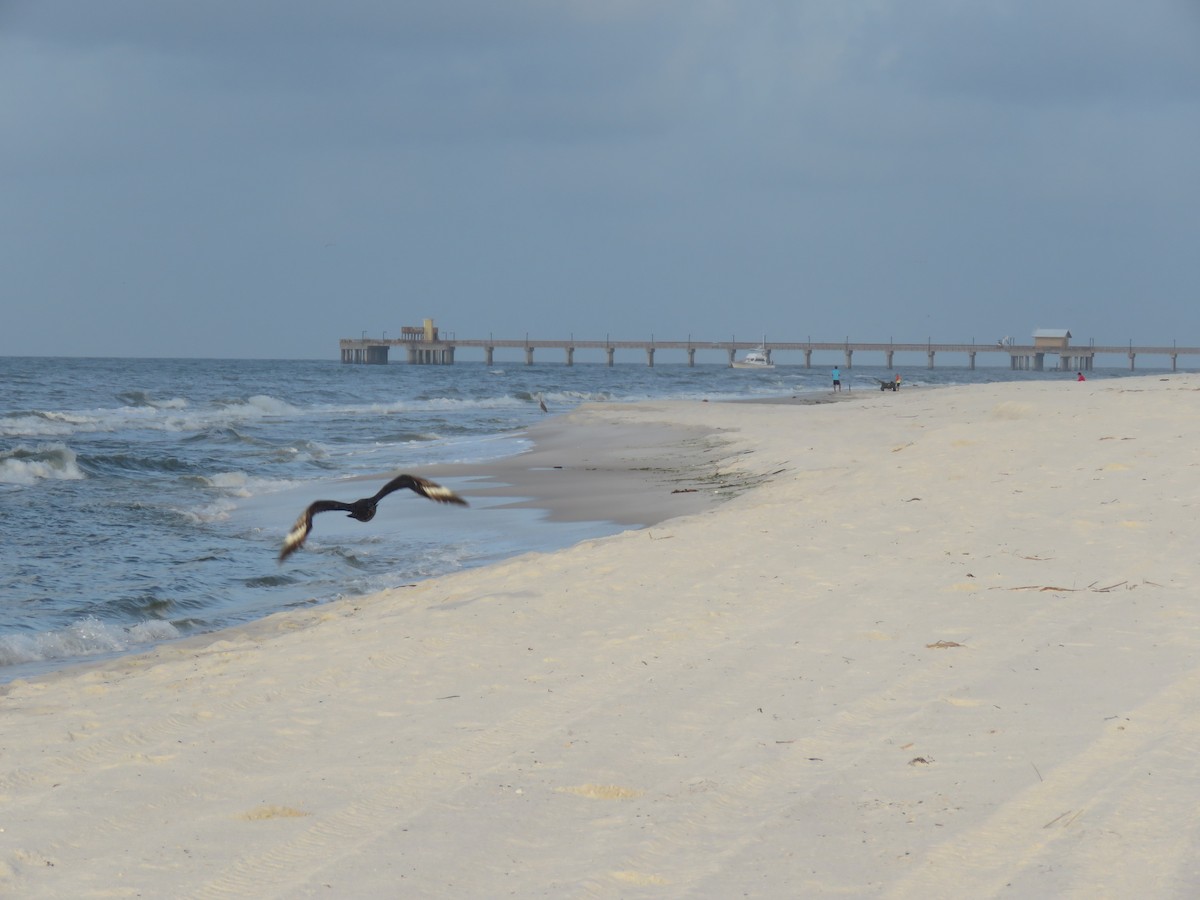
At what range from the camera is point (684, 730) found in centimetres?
499

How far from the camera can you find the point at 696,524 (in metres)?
10.7

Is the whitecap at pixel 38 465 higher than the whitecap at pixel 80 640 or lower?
higher

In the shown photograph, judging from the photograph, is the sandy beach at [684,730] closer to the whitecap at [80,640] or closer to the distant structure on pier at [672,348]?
the whitecap at [80,640]

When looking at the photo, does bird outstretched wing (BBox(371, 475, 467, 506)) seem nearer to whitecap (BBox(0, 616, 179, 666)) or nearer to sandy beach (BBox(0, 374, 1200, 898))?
sandy beach (BBox(0, 374, 1200, 898))

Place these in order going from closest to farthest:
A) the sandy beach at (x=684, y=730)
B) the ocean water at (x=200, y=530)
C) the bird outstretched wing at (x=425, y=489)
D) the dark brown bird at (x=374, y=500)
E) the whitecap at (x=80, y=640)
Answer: the sandy beach at (x=684, y=730) → the whitecap at (x=80, y=640) → the dark brown bird at (x=374, y=500) → the bird outstretched wing at (x=425, y=489) → the ocean water at (x=200, y=530)

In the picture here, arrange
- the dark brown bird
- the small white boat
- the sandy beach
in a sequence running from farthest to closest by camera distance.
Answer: the small white boat → the dark brown bird → the sandy beach

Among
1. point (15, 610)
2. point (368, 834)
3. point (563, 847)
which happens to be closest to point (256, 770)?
point (368, 834)

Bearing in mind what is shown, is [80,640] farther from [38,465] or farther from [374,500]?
[38,465]

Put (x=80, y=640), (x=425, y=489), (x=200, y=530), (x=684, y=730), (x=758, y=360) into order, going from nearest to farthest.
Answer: (x=684, y=730) → (x=80, y=640) → (x=425, y=489) → (x=200, y=530) → (x=758, y=360)

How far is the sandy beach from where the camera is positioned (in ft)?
12.1

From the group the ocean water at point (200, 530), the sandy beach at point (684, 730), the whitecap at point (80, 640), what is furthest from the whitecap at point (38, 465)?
the sandy beach at point (684, 730)

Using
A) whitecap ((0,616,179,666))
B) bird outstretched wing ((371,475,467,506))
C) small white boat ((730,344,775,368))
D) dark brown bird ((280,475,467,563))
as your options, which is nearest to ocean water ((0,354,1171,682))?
whitecap ((0,616,179,666))

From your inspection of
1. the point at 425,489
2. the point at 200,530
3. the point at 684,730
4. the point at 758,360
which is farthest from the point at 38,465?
the point at 758,360

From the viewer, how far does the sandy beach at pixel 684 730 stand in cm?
369
